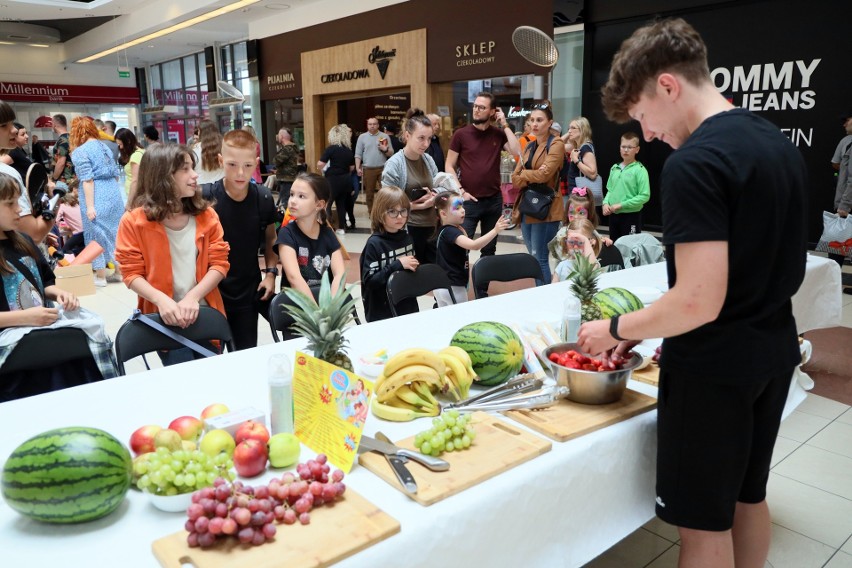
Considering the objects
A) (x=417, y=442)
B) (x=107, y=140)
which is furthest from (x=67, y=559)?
(x=107, y=140)

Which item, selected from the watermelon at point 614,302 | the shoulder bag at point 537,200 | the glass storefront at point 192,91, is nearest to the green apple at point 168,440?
the watermelon at point 614,302

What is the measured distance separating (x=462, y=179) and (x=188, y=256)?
10.5 feet

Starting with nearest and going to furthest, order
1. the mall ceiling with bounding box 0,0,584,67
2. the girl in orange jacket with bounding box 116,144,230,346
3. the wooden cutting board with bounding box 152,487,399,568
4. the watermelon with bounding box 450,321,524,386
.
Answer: the wooden cutting board with bounding box 152,487,399,568 → the watermelon with bounding box 450,321,524,386 → the girl in orange jacket with bounding box 116,144,230,346 → the mall ceiling with bounding box 0,0,584,67

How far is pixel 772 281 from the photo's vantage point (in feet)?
4.48

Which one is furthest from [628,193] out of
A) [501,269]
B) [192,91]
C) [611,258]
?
[192,91]

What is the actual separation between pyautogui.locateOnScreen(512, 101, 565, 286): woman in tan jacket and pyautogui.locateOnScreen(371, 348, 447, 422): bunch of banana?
12.5 feet

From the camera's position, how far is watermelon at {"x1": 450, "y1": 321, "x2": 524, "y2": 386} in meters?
1.79

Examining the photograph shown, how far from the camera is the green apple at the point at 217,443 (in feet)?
4.23

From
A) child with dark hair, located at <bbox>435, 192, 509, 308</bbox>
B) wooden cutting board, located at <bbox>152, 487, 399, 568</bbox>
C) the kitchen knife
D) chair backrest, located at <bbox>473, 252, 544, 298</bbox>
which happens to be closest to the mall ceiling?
child with dark hair, located at <bbox>435, 192, 509, 308</bbox>

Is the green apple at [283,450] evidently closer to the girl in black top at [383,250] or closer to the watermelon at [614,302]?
the watermelon at [614,302]

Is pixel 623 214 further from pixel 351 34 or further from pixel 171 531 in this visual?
pixel 351 34

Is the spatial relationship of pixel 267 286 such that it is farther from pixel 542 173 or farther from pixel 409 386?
pixel 542 173

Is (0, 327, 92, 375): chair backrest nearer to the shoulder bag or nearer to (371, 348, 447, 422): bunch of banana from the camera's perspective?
(371, 348, 447, 422): bunch of banana

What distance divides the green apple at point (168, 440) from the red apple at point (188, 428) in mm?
46
